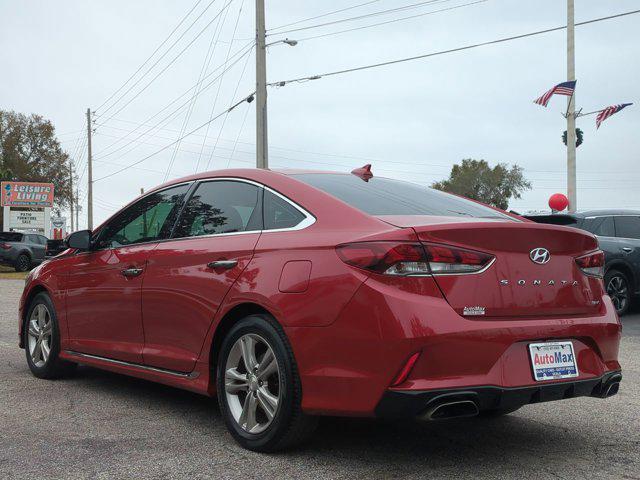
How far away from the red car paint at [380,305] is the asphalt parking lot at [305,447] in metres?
0.37

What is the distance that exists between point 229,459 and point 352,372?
2.93 ft

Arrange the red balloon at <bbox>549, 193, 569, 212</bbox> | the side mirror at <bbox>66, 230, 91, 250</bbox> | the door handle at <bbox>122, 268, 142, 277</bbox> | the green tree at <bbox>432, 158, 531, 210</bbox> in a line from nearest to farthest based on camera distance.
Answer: the door handle at <bbox>122, 268, 142, 277</bbox>
the side mirror at <bbox>66, 230, 91, 250</bbox>
the red balloon at <bbox>549, 193, 569, 212</bbox>
the green tree at <bbox>432, 158, 531, 210</bbox>

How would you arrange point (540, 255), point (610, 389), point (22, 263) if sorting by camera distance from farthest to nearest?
point (22, 263) < point (610, 389) < point (540, 255)

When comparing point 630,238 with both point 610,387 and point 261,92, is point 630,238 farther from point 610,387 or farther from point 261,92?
point 261,92

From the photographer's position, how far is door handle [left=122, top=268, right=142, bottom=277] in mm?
5070

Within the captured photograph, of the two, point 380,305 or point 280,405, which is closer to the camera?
point 380,305

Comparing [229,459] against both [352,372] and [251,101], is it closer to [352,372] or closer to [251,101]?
[352,372]

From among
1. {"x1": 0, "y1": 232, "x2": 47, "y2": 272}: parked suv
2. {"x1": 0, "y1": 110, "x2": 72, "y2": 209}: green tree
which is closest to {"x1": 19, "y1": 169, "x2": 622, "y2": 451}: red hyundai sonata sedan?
{"x1": 0, "y1": 232, "x2": 47, "y2": 272}: parked suv

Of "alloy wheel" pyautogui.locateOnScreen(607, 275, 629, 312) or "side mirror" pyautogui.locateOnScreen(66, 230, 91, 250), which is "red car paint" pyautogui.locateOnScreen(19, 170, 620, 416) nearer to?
A: "side mirror" pyautogui.locateOnScreen(66, 230, 91, 250)

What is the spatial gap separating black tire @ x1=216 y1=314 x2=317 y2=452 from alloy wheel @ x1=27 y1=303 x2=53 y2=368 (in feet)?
9.05

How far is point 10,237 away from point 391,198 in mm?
29636

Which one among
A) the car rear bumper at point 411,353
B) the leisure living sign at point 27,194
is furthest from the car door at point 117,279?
the leisure living sign at point 27,194

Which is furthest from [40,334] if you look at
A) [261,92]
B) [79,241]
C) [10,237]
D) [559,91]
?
[10,237]

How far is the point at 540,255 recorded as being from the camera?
149 inches
